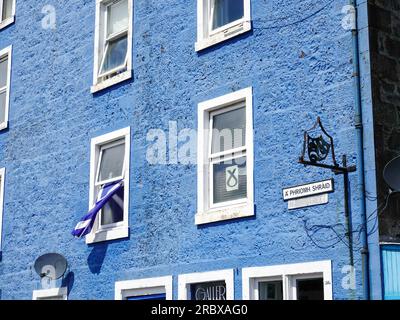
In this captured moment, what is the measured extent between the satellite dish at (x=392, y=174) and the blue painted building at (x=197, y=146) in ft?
0.74

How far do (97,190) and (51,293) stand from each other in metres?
1.98

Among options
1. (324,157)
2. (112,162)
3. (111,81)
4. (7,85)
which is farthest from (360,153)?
(7,85)

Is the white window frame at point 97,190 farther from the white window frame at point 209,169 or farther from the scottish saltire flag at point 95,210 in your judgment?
the white window frame at point 209,169

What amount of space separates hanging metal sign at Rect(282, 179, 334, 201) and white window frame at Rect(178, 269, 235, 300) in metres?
1.40

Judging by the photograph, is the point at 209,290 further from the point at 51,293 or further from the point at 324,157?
the point at 51,293

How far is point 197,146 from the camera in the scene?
12.8m

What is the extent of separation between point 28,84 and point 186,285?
21.1 feet

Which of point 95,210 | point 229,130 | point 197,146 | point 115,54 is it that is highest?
point 115,54

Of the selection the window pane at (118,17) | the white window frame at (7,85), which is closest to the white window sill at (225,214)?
the window pane at (118,17)

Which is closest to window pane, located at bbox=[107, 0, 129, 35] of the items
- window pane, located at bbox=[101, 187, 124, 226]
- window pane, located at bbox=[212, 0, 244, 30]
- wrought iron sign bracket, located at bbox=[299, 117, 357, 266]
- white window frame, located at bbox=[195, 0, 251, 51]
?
white window frame, located at bbox=[195, 0, 251, 51]

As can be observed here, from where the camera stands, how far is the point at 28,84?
17.0 meters
